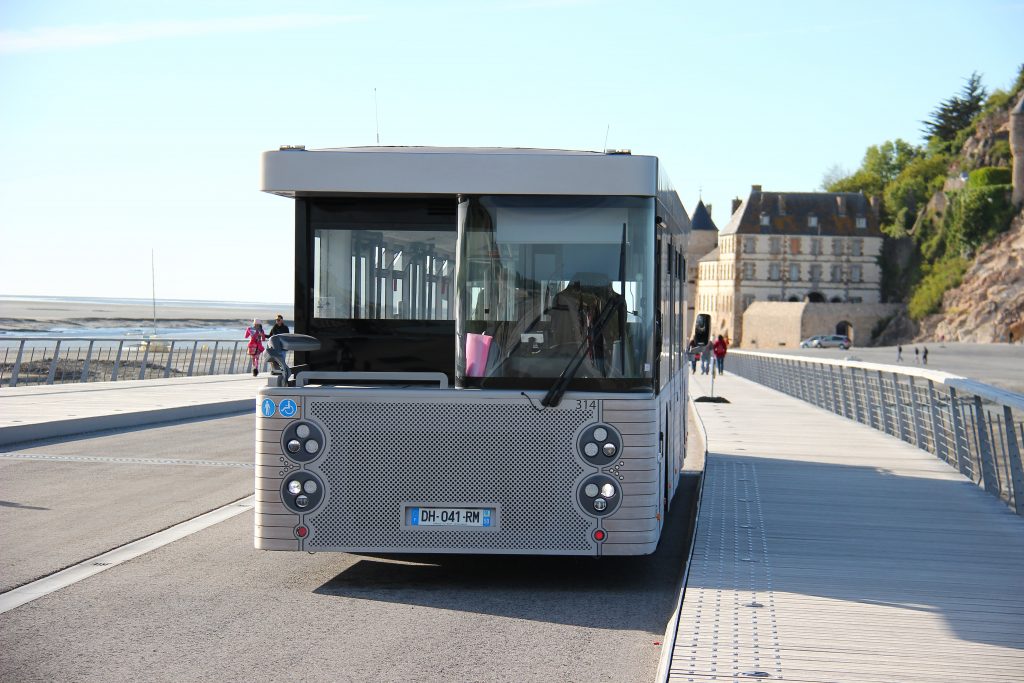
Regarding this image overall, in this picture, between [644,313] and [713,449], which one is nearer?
[644,313]

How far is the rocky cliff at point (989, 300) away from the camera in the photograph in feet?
380

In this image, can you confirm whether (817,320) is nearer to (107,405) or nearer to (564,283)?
(107,405)

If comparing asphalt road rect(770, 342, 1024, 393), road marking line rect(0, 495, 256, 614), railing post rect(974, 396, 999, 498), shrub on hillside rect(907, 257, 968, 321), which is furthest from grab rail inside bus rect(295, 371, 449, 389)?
shrub on hillside rect(907, 257, 968, 321)

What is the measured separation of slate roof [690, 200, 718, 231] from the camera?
16588 cm

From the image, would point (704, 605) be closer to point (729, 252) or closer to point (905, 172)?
point (729, 252)

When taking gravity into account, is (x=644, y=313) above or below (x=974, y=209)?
below

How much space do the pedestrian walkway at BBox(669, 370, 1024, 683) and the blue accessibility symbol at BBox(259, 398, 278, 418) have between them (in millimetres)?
2726

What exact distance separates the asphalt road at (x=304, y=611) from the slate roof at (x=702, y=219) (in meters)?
156

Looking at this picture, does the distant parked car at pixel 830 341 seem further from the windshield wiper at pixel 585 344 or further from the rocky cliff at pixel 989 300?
the windshield wiper at pixel 585 344

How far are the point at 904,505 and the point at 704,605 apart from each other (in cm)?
476

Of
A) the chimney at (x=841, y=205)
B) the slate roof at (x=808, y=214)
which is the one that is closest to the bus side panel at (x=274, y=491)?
the slate roof at (x=808, y=214)

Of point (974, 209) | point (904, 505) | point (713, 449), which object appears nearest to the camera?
point (904, 505)

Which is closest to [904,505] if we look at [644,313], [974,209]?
[644,313]

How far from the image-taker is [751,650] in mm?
6199
